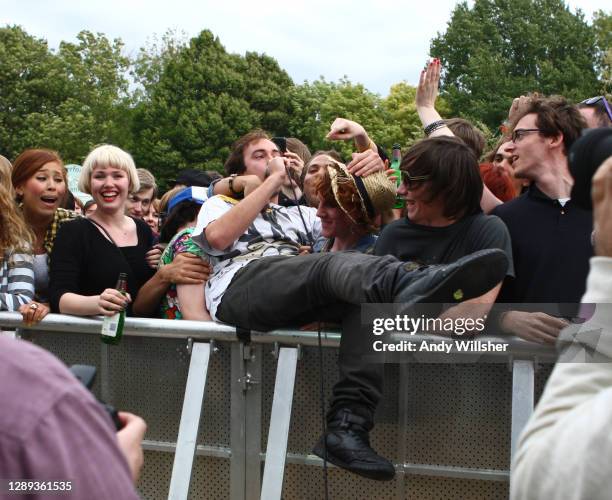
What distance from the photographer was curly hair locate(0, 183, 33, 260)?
4844 millimetres

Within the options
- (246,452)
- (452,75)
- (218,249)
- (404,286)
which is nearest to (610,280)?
(404,286)

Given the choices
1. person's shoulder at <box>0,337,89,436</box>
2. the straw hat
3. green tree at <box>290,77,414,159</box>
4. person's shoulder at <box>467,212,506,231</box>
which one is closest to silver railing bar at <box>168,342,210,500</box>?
the straw hat

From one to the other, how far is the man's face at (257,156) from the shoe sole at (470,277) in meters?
2.21

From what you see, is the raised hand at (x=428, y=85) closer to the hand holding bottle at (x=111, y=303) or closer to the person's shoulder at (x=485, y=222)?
the person's shoulder at (x=485, y=222)

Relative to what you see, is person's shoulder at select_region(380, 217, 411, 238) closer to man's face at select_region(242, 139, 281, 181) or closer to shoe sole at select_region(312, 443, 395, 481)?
shoe sole at select_region(312, 443, 395, 481)

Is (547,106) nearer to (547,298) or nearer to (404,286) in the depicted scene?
(547,298)

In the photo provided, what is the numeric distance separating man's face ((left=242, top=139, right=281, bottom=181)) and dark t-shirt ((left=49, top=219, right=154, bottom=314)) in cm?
81

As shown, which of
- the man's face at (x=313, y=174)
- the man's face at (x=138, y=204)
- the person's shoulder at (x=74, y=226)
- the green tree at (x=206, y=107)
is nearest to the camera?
the man's face at (x=313, y=174)

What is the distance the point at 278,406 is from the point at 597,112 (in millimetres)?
2377

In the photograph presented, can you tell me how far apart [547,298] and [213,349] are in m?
1.40

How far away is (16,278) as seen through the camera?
16.0 feet

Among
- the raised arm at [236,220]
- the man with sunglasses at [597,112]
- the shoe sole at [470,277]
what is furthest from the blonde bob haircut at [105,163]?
the shoe sole at [470,277]

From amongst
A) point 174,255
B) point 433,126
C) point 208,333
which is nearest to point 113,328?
point 208,333

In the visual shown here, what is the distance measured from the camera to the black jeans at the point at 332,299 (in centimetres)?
365
